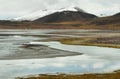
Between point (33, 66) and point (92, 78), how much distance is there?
1003 centimetres

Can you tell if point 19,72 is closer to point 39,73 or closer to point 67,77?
point 39,73

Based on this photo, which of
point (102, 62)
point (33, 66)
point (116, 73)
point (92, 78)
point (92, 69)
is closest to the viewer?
point (92, 78)

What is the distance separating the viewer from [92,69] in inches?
1345

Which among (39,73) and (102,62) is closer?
(39,73)

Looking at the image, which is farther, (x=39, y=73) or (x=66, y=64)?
(x=66, y=64)

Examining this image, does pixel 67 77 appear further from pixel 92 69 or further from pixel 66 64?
pixel 66 64

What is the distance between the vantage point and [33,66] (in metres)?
36.3

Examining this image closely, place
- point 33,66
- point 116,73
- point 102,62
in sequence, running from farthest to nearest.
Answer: point 102,62 < point 33,66 < point 116,73

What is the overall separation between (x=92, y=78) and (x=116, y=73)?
383 cm

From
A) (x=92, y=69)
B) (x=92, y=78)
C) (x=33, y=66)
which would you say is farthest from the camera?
(x=33, y=66)

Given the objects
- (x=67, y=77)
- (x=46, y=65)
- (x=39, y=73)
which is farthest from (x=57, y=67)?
(x=67, y=77)

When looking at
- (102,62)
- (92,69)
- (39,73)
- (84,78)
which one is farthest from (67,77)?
(102,62)

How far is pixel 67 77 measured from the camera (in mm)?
28609

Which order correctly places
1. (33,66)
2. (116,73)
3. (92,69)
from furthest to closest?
1. (33,66)
2. (92,69)
3. (116,73)
